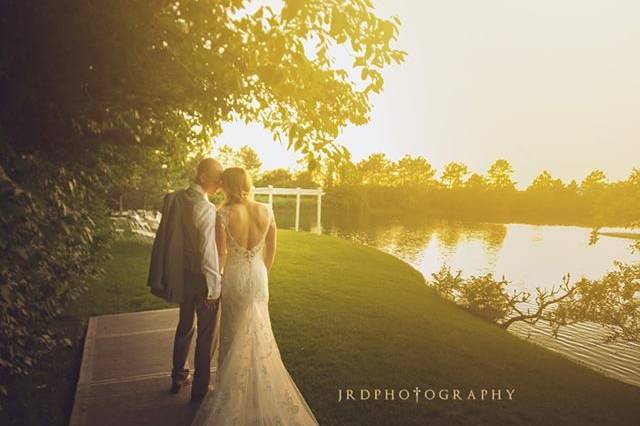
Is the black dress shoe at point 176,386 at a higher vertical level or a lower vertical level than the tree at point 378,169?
lower

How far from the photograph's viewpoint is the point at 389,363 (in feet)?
19.2

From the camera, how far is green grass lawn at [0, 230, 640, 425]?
4402 millimetres

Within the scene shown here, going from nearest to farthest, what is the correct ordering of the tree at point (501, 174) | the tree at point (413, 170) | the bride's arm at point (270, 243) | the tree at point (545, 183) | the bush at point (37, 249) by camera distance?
the bush at point (37, 249) < the bride's arm at point (270, 243) < the tree at point (545, 183) < the tree at point (501, 174) < the tree at point (413, 170)

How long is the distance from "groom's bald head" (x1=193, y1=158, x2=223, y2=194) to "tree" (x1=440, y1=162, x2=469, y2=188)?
84.0m

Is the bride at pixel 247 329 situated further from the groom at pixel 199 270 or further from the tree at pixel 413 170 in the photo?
the tree at pixel 413 170

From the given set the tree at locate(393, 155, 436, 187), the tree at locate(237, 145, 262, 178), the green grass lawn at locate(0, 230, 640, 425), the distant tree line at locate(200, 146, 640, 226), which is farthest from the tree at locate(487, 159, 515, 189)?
the green grass lawn at locate(0, 230, 640, 425)

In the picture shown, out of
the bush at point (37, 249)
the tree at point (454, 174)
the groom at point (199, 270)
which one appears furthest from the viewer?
the tree at point (454, 174)

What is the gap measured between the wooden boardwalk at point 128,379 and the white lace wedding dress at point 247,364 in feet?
1.70

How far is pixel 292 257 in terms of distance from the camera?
51.1ft

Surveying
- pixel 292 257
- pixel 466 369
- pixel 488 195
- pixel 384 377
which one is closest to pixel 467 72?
pixel 466 369

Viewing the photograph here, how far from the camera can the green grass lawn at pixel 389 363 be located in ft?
14.4

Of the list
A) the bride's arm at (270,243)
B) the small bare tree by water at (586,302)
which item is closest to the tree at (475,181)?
the small bare tree by water at (586,302)

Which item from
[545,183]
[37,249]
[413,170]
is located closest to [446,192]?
[413,170]

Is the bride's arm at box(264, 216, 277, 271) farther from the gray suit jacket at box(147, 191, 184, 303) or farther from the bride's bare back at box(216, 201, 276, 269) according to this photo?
the gray suit jacket at box(147, 191, 184, 303)
